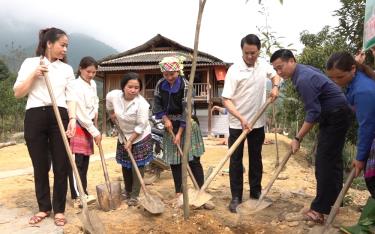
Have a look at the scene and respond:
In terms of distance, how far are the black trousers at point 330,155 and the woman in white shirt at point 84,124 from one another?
2.29 m

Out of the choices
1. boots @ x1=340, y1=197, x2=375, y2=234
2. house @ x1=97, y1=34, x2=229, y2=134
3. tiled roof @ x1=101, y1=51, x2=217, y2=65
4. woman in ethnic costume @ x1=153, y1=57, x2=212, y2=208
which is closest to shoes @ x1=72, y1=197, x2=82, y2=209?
woman in ethnic costume @ x1=153, y1=57, x2=212, y2=208

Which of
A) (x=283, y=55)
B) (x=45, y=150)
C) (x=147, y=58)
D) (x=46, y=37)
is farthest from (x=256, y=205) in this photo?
(x=147, y=58)

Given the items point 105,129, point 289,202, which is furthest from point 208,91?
point 289,202

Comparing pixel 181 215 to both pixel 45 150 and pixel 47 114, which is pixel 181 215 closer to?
pixel 45 150

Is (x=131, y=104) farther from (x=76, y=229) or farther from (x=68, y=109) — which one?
(x=76, y=229)

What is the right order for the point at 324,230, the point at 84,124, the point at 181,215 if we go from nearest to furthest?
the point at 324,230, the point at 181,215, the point at 84,124

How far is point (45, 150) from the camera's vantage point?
3.83 meters

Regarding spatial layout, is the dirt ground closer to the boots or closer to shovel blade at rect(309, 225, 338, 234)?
shovel blade at rect(309, 225, 338, 234)

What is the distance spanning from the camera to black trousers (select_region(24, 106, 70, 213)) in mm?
3734

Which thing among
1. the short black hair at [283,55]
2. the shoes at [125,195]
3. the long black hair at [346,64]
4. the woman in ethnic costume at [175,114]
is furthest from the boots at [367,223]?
the shoes at [125,195]

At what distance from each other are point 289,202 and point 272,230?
3.38 ft

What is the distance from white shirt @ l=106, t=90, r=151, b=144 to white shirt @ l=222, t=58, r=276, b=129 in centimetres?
95

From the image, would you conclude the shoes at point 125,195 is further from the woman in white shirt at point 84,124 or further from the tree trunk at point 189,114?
the tree trunk at point 189,114

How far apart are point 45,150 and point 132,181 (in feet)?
4.00
